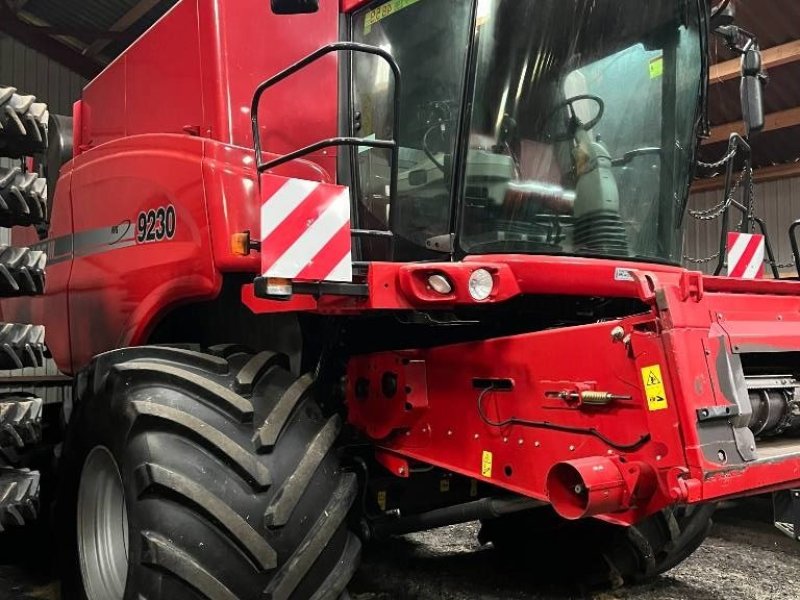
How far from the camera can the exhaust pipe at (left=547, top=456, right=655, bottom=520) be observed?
1991mm

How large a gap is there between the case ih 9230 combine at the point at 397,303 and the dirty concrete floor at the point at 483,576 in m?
0.40

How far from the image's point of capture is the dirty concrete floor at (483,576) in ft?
11.8

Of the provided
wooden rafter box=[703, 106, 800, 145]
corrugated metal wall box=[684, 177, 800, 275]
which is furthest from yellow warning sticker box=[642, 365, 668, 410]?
corrugated metal wall box=[684, 177, 800, 275]

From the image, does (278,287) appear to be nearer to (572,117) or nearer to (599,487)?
(599,487)

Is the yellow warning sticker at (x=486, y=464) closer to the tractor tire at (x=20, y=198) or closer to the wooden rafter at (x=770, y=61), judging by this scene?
the tractor tire at (x=20, y=198)

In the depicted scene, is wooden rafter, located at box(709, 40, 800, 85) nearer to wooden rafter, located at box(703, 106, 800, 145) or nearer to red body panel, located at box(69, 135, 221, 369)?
wooden rafter, located at box(703, 106, 800, 145)

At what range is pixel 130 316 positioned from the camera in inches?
128

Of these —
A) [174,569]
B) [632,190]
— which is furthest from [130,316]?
[632,190]

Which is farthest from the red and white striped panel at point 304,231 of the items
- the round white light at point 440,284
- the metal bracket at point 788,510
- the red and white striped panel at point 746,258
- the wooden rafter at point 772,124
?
the wooden rafter at point 772,124

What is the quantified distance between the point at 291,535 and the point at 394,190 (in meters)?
1.12

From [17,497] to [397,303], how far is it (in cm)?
124

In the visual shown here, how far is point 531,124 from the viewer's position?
262 cm

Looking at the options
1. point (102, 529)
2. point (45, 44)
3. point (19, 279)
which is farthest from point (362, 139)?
point (45, 44)

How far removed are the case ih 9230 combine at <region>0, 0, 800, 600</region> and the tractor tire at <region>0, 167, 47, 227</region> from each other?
1 cm
